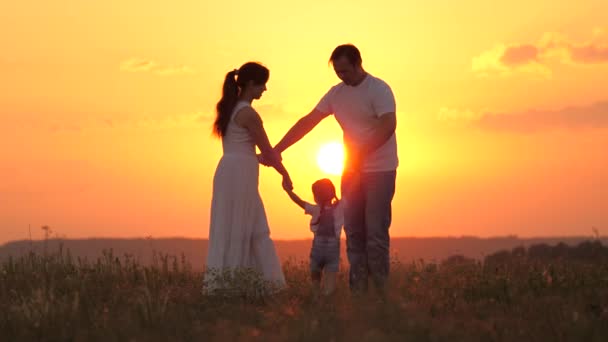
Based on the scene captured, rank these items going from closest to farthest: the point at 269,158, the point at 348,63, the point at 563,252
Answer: the point at 348,63
the point at 269,158
the point at 563,252

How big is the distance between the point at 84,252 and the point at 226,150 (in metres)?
3.69

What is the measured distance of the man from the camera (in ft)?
32.3

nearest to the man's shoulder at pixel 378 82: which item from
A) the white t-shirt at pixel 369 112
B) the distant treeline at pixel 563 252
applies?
the white t-shirt at pixel 369 112

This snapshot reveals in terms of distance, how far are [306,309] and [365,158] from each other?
2048mm

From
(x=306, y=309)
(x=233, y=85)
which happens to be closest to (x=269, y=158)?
(x=233, y=85)

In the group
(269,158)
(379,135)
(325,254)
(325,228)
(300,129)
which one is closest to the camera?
(379,135)

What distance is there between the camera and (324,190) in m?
11.5

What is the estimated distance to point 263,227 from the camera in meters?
10.5

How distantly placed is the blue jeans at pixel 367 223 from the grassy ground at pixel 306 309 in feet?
1.21

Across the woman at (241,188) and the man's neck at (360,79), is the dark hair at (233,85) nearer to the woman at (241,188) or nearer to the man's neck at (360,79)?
the woman at (241,188)

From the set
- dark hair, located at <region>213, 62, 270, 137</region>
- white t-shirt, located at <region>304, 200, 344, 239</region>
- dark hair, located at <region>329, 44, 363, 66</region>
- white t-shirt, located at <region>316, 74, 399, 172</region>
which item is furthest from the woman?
white t-shirt, located at <region>304, 200, 344, 239</region>

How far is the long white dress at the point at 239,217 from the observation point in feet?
33.3

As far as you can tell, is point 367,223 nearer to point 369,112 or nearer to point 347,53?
point 369,112

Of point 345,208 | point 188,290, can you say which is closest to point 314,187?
point 345,208
